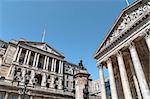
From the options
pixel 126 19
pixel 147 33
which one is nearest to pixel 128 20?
pixel 126 19

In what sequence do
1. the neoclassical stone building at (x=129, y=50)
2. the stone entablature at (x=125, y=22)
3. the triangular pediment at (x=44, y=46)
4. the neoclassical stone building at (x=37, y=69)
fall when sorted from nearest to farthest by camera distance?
the neoclassical stone building at (x=129, y=50), the stone entablature at (x=125, y=22), the neoclassical stone building at (x=37, y=69), the triangular pediment at (x=44, y=46)

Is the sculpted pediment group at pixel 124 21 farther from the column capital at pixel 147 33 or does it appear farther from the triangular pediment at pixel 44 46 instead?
the triangular pediment at pixel 44 46

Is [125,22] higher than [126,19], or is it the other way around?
[126,19]

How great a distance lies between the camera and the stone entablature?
17.2 m

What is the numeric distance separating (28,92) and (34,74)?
1173cm

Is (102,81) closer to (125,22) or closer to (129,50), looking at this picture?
(129,50)

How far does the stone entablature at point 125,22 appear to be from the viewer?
17166 millimetres

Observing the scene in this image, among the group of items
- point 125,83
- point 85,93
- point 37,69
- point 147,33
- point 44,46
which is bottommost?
point 85,93

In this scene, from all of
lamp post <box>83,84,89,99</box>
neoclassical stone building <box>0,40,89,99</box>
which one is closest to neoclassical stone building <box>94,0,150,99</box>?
lamp post <box>83,84,89,99</box>

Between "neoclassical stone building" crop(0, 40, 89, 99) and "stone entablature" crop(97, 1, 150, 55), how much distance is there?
462 inches

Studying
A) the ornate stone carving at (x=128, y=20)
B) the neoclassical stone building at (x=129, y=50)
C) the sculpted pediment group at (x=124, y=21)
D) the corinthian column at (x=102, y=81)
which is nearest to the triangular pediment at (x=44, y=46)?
the neoclassical stone building at (x=129, y=50)

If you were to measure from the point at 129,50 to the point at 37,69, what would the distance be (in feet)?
91.6

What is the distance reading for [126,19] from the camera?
19.7m

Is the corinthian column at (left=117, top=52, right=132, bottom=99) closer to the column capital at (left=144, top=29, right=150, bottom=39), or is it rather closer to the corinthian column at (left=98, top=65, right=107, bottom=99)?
the corinthian column at (left=98, top=65, right=107, bottom=99)
